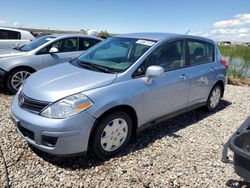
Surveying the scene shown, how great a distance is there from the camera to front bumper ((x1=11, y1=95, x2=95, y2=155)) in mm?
3137

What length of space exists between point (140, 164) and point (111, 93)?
1.02 metres

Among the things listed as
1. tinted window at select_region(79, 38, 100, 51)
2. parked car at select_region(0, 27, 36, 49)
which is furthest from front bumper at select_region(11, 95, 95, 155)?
parked car at select_region(0, 27, 36, 49)

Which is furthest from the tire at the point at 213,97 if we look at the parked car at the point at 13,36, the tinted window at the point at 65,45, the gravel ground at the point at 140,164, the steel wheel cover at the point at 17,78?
the parked car at the point at 13,36

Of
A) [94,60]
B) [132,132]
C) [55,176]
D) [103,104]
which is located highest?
[94,60]

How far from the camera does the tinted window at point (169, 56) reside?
13.8 ft

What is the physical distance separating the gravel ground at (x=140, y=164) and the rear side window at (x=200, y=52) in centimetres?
134

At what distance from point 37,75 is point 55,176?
5.25 feet

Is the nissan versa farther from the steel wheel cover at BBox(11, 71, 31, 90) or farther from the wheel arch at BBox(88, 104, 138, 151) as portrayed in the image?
the steel wheel cover at BBox(11, 71, 31, 90)

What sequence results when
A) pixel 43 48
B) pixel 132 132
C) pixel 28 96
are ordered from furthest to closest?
pixel 43 48 < pixel 132 132 < pixel 28 96

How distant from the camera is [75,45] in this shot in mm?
7734

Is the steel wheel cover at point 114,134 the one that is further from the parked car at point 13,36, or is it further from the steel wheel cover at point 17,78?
the parked car at point 13,36

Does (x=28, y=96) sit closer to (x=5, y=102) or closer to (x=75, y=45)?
(x=5, y=102)

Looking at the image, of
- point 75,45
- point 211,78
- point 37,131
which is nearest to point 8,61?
point 75,45

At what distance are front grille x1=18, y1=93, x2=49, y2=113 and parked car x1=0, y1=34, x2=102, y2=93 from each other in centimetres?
318
